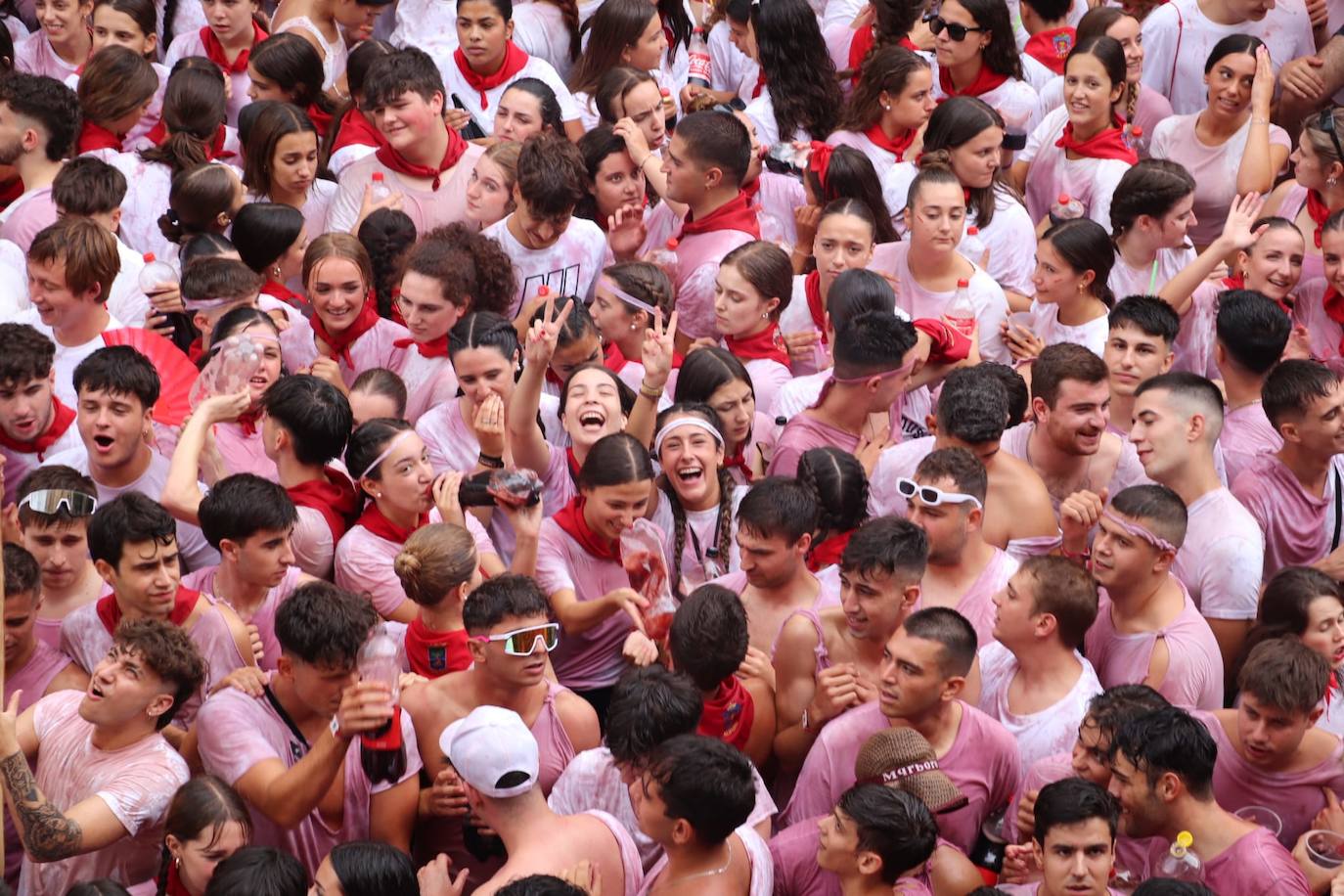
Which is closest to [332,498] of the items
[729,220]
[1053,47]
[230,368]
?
[230,368]

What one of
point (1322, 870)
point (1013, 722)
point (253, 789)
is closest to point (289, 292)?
point (253, 789)

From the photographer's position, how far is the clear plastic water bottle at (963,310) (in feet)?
24.2

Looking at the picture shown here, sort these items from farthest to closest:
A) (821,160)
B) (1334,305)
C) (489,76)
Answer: (489,76), (821,160), (1334,305)

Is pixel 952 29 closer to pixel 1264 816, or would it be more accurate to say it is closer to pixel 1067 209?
pixel 1067 209

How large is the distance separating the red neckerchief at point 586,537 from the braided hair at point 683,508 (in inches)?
10.1

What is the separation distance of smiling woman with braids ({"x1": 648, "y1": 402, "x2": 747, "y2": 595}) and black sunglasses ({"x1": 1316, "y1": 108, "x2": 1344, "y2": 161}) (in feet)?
10.6

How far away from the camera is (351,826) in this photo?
521cm

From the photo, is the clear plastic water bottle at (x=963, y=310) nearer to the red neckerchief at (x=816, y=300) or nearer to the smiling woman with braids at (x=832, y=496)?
the red neckerchief at (x=816, y=300)

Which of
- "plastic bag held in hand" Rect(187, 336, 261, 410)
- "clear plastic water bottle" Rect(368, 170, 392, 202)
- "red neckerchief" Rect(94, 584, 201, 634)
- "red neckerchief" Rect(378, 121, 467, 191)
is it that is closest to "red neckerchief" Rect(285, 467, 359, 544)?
"plastic bag held in hand" Rect(187, 336, 261, 410)

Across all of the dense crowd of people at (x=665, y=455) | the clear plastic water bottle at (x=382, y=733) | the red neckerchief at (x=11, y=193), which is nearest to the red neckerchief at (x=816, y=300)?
the dense crowd of people at (x=665, y=455)

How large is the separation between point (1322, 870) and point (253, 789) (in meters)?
2.87

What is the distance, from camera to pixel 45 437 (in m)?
6.32

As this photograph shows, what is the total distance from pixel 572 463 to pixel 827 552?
0.99 meters

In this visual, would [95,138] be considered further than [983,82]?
No
